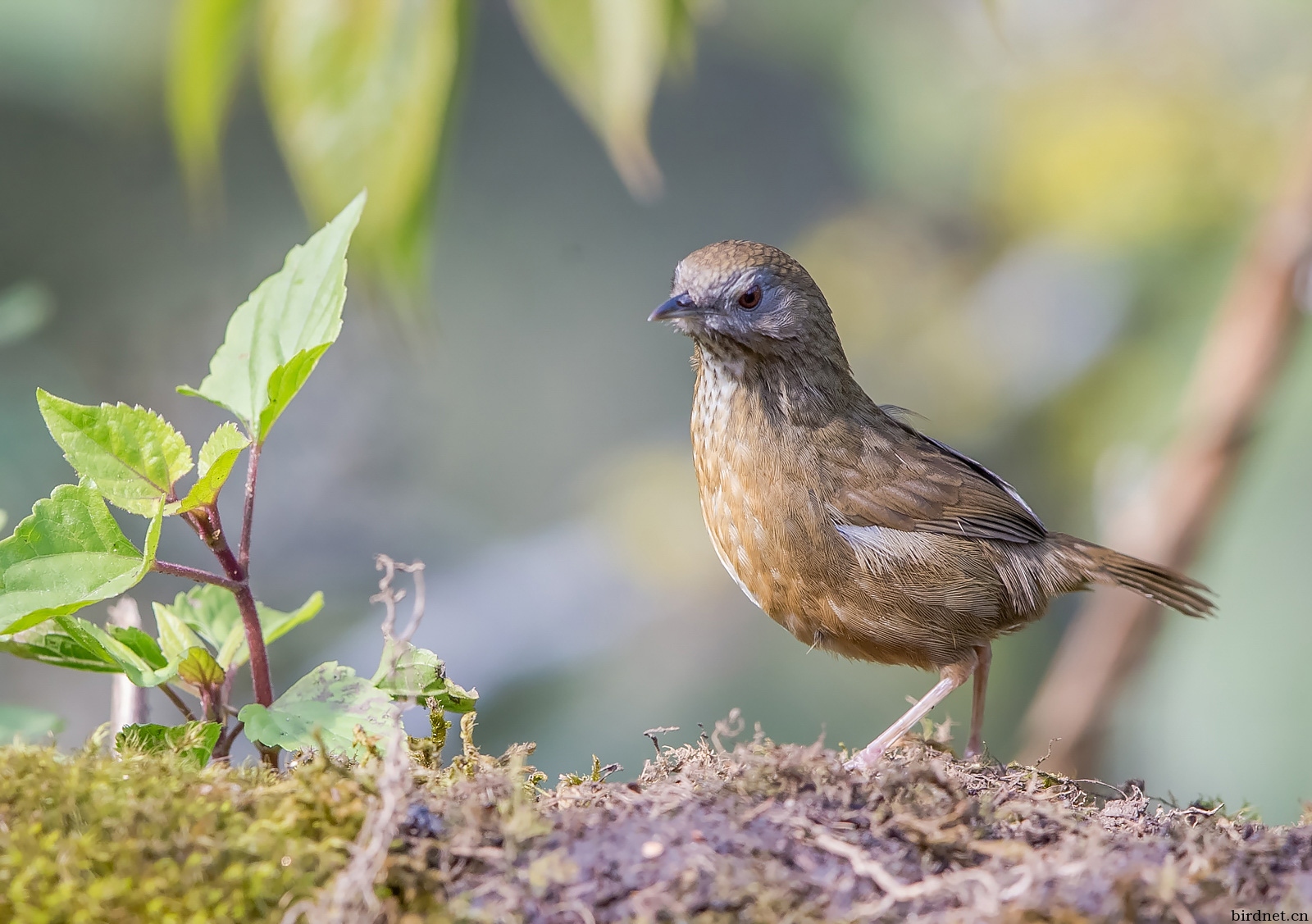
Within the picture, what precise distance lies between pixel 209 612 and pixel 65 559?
1.26ft

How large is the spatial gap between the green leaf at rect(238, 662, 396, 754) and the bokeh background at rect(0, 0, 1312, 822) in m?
3.00

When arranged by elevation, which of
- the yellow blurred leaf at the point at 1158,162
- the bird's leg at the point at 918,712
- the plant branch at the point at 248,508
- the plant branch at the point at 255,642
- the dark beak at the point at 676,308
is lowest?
the bird's leg at the point at 918,712

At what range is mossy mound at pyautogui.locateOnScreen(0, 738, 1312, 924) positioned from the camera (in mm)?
1038

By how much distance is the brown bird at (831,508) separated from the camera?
2252 mm

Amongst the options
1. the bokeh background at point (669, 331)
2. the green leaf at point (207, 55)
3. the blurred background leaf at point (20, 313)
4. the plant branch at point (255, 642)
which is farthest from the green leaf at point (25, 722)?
the bokeh background at point (669, 331)

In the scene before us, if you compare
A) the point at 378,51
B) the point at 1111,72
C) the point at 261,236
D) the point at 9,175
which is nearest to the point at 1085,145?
the point at 1111,72

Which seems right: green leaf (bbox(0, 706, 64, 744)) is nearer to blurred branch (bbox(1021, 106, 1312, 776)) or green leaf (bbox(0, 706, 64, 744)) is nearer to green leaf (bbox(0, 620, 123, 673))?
green leaf (bbox(0, 620, 123, 673))

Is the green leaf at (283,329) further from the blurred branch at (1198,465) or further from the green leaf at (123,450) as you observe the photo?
the blurred branch at (1198,465)

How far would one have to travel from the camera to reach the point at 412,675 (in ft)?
4.90

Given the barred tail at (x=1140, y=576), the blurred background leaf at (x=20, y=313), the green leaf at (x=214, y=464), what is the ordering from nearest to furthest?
the green leaf at (x=214, y=464)
the blurred background leaf at (x=20, y=313)
the barred tail at (x=1140, y=576)

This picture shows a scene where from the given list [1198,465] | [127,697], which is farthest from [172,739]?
[1198,465]

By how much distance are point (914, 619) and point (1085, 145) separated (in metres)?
3.91

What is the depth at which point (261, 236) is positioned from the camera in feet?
20.7

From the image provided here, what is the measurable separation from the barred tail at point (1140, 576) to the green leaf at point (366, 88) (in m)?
1.81
